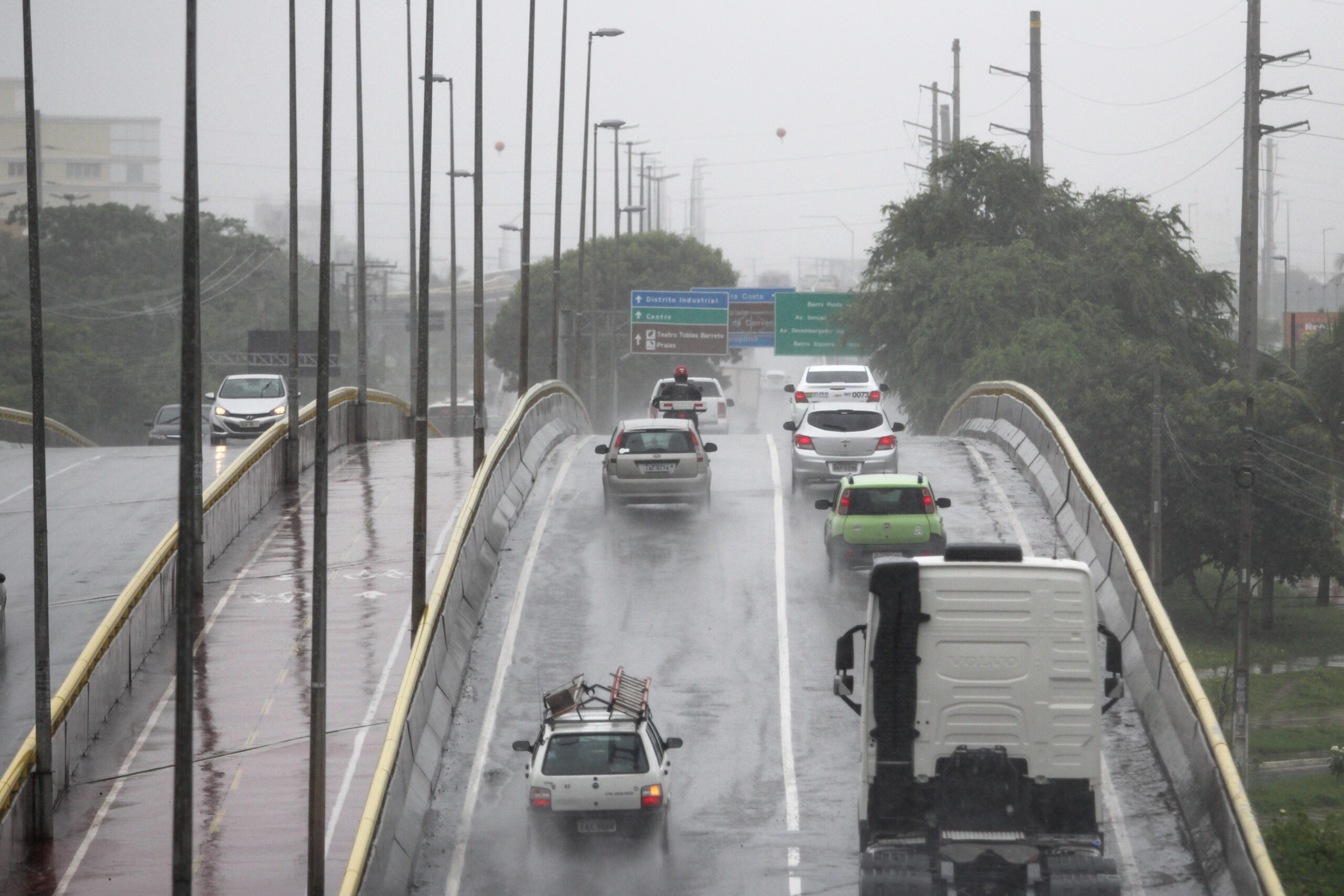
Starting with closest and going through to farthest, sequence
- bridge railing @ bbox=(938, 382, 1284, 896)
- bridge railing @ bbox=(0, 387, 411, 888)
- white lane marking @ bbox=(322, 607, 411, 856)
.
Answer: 1. bridge railing @ bbox=(938, 382, 1284, 896)
2. bridge railing @ bbox=(0, 387, 411, 888)
3. white lane marking @ bbox=(322, 607, 411, 856)

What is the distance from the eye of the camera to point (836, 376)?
4569cm

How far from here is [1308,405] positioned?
47.9 meters

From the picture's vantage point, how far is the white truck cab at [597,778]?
15.3 m

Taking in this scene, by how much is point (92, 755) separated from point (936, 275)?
4374 cm

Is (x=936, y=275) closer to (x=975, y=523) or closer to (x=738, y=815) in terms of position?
(x=975, y=523)

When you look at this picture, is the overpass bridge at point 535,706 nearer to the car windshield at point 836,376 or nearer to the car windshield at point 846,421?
the car windshield at point 846,421

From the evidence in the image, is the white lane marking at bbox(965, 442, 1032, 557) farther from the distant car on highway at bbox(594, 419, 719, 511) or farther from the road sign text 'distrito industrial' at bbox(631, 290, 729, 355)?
the road sign text 'distrito industrial' at bbox(631, 290, 729, 355)

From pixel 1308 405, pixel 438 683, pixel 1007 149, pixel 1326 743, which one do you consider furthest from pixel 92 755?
pixel 1007 149

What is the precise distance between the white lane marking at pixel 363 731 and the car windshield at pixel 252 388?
72.3 ft

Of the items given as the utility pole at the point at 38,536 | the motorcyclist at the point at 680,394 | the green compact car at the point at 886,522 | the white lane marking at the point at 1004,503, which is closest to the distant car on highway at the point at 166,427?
the motorcyclist at the point at 680,394

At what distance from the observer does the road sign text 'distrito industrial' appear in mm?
66750

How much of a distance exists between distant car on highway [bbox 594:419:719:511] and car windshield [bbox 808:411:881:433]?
9.48 feet

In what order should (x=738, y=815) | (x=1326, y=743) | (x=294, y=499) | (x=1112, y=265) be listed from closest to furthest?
(x=738, y=815) < (x=294, y=499) < (x=1326, y=743) < (x=1112, y=265)

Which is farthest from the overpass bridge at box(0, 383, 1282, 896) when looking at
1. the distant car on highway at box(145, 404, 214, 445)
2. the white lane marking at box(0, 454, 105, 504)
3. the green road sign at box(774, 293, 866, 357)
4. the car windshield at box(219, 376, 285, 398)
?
the green road sign at box(774, 293, 866, 357)
